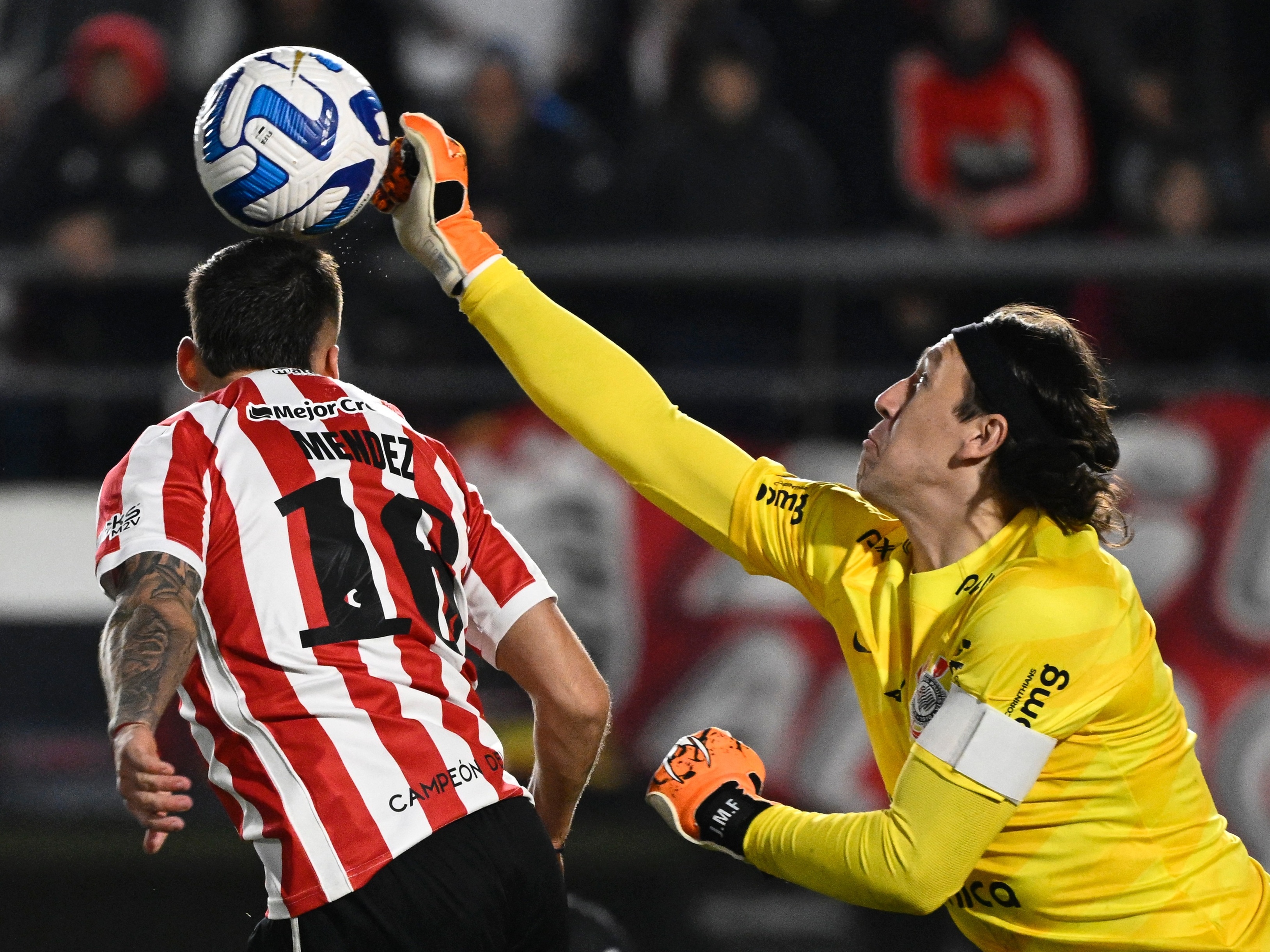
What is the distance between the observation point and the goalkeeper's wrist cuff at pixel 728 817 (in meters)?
2.72

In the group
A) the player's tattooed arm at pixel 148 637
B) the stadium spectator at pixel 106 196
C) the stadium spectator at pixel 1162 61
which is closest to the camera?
the player's tattooed arm at pixel 148 637

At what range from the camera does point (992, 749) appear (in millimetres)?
2533

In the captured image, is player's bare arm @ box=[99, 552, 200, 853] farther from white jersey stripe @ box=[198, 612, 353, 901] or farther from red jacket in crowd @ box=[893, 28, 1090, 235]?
red jacket in crowd @ box=[893, 28, 1090, 235]

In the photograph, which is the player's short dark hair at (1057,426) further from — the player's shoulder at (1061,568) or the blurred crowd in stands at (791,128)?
the blurred crowd in stands at (791,128)

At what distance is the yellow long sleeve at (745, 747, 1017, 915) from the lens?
99.4 inches

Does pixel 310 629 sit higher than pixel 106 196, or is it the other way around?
pixel 310 629

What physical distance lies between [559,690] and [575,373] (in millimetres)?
662

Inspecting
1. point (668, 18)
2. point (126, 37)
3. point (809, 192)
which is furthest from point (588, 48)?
point (126, 37)

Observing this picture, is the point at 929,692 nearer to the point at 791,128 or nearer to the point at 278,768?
the point at 278,768

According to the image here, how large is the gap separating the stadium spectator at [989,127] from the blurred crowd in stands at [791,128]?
0.01 meters

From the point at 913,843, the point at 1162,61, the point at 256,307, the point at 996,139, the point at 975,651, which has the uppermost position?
the point at 1162,61

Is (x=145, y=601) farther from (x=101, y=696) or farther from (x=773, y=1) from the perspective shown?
(x=773, y=1)

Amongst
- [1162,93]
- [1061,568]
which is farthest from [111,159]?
[1061,568]

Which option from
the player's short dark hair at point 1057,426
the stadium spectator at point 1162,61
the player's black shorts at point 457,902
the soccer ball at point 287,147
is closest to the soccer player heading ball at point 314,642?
the player's black shorts at point 457,902
